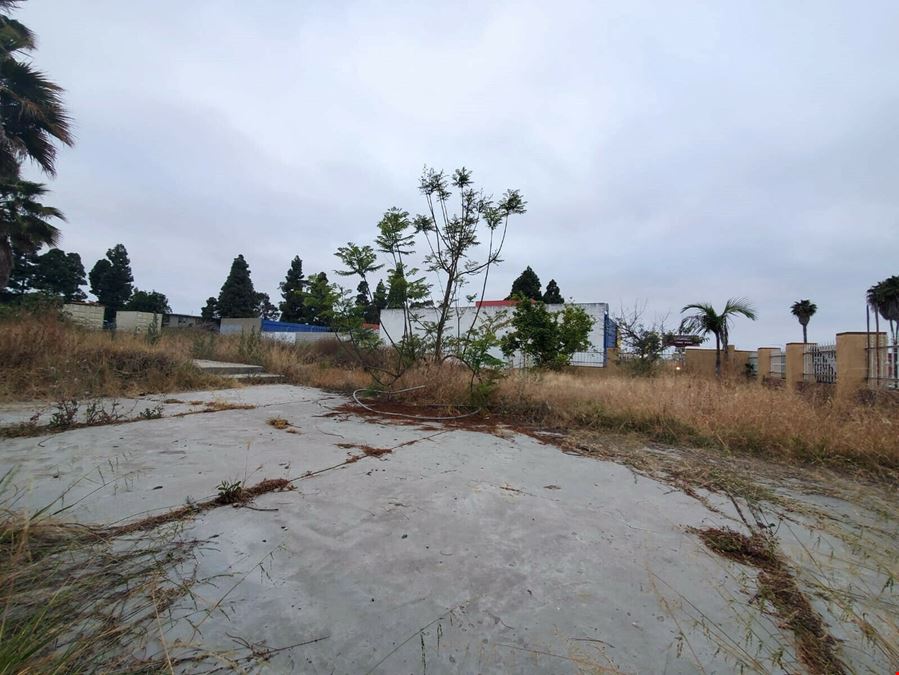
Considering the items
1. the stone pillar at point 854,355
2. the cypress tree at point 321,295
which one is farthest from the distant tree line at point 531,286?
the cypress tree at point 321,295

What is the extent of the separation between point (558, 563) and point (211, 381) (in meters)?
6.08

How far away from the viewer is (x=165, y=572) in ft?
3.82

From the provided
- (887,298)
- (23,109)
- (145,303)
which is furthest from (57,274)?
(887,298)

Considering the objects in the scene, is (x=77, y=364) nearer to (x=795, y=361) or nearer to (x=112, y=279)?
(x=795, y=361)

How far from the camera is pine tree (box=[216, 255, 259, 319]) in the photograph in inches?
1265

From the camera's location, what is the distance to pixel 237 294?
32.3 meters

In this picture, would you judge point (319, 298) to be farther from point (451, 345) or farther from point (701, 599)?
point (701, 599)

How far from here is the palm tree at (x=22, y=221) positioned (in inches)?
340

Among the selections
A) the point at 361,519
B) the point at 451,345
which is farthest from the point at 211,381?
the point at 361,519

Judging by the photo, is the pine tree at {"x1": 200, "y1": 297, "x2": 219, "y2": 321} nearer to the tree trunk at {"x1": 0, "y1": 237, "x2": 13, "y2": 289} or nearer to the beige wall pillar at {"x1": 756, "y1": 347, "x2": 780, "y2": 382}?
the tree trunk at {"x1": 0, "y1": 237, "x2": 13, "y2": 289}

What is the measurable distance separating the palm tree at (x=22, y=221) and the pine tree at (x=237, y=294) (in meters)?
23.7

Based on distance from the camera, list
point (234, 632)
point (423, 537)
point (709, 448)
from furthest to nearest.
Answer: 1. point (709, 448)
2. point (423, 537)
3. point (234, 632)

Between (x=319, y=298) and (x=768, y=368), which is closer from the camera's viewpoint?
(x=319, y=298)

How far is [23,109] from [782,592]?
41.2ft
